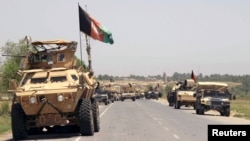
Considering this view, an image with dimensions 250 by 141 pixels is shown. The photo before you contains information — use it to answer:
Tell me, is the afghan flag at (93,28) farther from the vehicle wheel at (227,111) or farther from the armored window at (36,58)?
the vehicle wheel at (227,111)

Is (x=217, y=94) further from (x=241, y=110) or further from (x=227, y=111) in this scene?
(x=241, y=110)

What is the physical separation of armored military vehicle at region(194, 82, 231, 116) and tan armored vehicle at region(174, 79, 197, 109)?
28.3 feet

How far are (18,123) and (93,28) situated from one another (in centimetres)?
692

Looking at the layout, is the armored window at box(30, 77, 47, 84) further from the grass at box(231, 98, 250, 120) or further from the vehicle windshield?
the grass at box(231, 98, 250, 120)

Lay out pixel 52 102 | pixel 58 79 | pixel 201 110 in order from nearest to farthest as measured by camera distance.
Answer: pixel 52 102
pixel 58 79
pixel 201 110

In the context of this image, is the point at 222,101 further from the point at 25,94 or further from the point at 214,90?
the point at 25,94

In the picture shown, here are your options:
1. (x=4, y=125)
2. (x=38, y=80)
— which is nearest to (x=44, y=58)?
(x=38, y=80)

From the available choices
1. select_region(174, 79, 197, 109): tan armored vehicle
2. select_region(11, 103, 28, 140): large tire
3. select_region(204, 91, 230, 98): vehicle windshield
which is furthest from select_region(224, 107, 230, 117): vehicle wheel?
select_region(11, 103, 28, 140): large tire

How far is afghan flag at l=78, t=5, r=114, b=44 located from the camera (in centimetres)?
2680

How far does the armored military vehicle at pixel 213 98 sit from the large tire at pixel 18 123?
22.8 metres

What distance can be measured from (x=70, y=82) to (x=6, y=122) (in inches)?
496

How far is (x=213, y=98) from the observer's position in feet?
141

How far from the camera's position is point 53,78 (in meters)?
23.6

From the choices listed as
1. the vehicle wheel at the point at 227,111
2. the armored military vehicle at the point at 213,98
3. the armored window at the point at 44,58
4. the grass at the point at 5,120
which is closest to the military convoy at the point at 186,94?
the armored military vehicle at the point at 213,98
